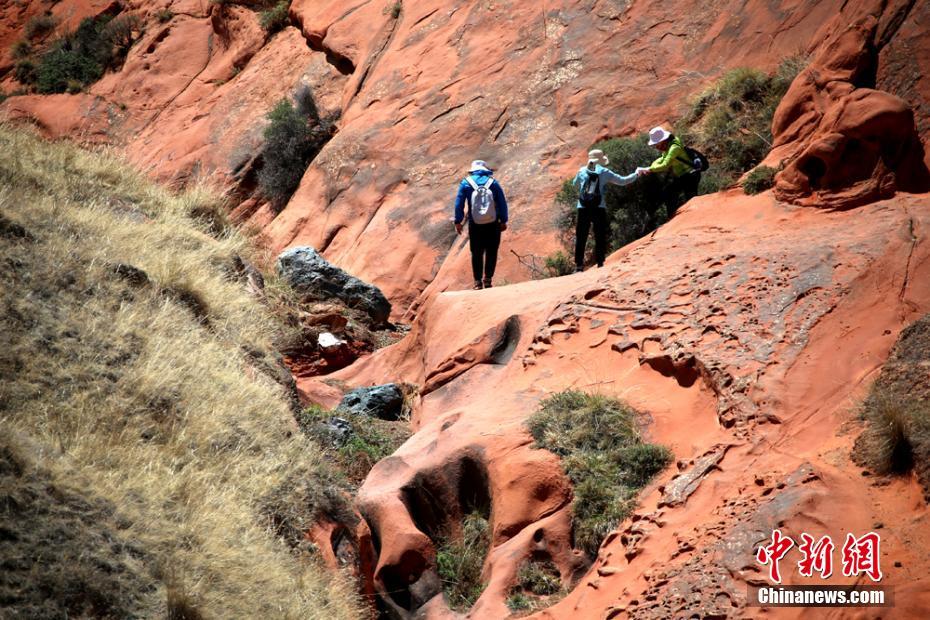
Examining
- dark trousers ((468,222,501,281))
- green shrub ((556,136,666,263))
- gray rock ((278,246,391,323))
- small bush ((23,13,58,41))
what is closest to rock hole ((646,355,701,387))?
dark trousers ((468,222,501,281))

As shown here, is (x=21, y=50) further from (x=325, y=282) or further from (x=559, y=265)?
(x=559, y=265)

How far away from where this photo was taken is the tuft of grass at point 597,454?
23.7 ft

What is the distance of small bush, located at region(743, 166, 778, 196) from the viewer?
432 inches

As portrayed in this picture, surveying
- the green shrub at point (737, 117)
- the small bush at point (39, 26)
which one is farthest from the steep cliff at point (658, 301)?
the small bush at point (39, 26)

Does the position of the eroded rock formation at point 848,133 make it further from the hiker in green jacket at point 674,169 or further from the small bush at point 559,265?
the small bush at point 559,265

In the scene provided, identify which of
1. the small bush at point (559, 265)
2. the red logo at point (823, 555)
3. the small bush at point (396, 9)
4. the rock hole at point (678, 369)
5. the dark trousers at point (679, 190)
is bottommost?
the small bush at point (559, 265)

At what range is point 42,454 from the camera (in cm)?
598

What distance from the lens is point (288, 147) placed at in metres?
21.6

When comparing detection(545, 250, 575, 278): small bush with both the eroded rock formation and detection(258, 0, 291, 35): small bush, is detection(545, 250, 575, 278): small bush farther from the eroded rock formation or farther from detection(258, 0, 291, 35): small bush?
detection(258, 0, 291, 35): small bush

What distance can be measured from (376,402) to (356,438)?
1032 millimetres

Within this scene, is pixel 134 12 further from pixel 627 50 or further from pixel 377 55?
pixel 627 50

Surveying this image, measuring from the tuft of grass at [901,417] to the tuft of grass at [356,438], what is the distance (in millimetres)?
4713

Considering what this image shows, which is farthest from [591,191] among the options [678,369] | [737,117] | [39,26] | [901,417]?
[39,26]

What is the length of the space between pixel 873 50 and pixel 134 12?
2391cm
